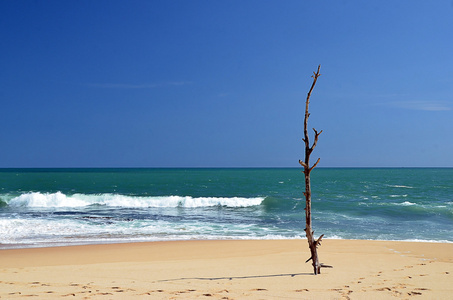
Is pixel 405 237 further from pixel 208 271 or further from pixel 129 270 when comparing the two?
pixel 129 270

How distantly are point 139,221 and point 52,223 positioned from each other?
13.6ft

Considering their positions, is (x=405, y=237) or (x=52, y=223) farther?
(x=52, y=223)

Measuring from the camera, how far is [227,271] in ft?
27.4

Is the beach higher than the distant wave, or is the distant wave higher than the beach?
the beach

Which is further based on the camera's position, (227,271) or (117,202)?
(117,202)

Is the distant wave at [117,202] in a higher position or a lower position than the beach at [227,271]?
lower

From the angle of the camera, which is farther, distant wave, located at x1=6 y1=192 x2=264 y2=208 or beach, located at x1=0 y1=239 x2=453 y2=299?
distant wave, located at x1=6 y1=192 x2=264 y2=208

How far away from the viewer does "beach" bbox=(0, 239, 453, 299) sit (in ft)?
21.1

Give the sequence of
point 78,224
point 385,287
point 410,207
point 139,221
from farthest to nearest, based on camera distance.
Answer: point 410,207
point 139,221
point 78,224
point 385,287

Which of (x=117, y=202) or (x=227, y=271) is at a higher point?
(x=227, y=271)

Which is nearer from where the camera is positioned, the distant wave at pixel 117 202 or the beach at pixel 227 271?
the beach at pixel 227 271

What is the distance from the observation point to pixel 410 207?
26.3 meters

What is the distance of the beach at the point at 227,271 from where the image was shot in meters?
6.43

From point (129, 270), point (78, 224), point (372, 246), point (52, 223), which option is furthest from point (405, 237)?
point (52, 223)
